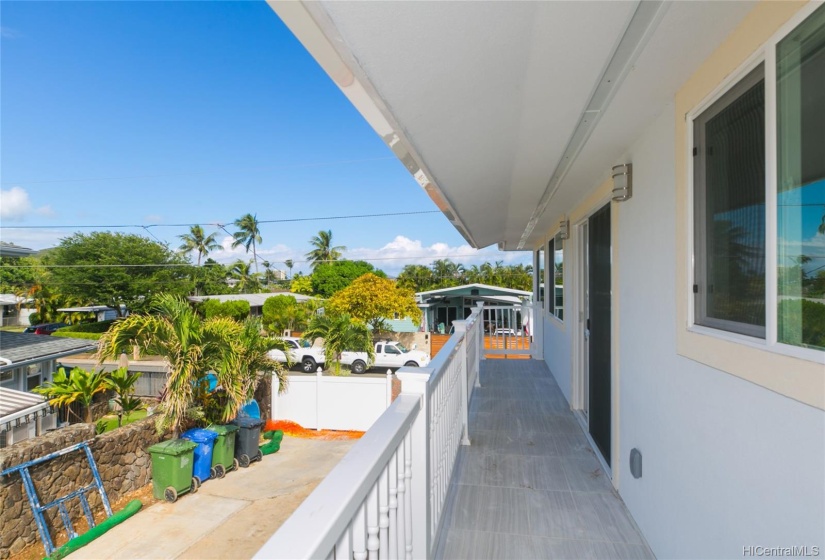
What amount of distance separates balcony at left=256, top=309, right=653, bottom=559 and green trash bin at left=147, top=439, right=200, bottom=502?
4.84 meters

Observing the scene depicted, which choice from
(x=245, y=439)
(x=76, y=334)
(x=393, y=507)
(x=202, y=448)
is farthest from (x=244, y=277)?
(x=393, y=507)

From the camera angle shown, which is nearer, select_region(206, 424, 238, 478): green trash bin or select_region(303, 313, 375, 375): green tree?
select_region(206, 424, 238, 478): green trash bin

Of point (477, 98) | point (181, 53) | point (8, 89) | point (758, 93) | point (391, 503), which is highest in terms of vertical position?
point (181, 53)

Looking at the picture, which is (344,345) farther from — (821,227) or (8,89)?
(8,89)

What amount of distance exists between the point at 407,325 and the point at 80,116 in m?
19.3

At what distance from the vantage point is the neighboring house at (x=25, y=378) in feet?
24.8

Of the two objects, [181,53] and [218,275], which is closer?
[181,53]

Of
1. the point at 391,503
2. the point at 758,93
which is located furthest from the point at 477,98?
the point at 391,503

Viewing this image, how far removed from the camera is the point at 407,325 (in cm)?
2300

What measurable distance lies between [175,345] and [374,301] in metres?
12.2

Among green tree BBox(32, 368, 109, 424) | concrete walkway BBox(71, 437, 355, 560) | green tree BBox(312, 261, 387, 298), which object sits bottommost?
concrete walkway BBox(71, 437, 355, 560)

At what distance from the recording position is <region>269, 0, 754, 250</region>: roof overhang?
117 cm

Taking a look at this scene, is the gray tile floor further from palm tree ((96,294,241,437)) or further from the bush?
the bush

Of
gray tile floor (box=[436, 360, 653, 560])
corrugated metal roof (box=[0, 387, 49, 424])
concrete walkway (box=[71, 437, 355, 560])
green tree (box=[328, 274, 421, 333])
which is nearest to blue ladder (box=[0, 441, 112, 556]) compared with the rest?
concrete walkway (box=[71, 437, 355, 560])
